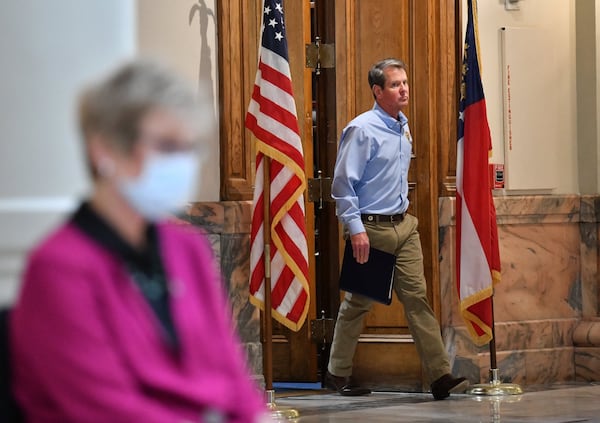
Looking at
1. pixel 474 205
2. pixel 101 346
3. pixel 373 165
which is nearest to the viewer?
pixel 101 346

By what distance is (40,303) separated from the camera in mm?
1776

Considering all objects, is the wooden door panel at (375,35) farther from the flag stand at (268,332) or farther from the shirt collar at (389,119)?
the flag stand at (268,332)

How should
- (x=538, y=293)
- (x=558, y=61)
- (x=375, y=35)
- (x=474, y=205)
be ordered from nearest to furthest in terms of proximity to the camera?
(x=474, y=205), (x=375, y=35), (x=538, y=293), (x=558, y=61)

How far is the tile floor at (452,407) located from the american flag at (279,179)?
0.59 metres

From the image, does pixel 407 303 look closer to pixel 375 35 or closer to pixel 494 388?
pixel 494 388

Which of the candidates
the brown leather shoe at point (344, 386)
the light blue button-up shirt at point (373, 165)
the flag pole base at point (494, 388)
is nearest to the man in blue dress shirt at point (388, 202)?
the light blue button-up shirt at point (373, 165)

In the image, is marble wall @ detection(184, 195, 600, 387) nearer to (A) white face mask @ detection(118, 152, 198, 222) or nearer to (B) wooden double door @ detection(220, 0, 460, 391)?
(B) wooden double door @ detection(220, 0, 460, 391)

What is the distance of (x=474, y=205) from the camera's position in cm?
740

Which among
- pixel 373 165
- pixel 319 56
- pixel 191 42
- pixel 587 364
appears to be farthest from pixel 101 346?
pixel 587 364

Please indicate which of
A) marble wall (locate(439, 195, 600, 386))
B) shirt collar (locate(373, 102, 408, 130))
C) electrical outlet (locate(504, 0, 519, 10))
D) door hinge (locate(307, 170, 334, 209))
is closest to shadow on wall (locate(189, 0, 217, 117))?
shirt collar (locate(373, 102, 408, 130))

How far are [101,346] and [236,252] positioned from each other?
17.7 ft

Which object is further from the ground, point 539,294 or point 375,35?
point 375,35

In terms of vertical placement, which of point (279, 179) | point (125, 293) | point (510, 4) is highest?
point (510, 4)

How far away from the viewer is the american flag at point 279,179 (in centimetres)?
662
